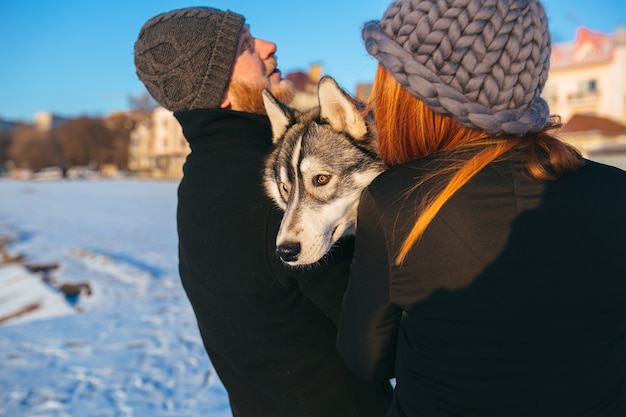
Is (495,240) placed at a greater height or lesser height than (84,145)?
greater

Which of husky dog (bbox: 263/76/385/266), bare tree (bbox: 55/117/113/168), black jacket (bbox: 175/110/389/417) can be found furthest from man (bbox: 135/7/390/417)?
bare tree (bbox: 55/117/113/168)

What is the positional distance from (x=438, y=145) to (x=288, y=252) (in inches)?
27.3

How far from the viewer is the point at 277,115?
7.59 feet

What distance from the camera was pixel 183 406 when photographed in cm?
477

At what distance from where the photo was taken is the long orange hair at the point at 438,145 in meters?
1.29

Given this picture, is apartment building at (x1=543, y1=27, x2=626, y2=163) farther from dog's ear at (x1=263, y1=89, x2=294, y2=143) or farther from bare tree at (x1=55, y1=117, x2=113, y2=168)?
bare tree at (x1=55, y1=117, x2=113, y2=168)

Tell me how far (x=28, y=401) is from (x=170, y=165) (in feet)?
198

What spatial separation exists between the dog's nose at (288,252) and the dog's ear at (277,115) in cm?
75

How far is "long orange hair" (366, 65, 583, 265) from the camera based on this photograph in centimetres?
129

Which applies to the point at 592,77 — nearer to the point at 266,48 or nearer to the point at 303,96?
the point at 303,96

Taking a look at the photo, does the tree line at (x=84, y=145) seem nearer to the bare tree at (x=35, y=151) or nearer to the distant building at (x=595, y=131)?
the bare tree at (x=35, y=151)

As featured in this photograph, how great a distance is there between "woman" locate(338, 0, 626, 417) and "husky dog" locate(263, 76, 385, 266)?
2.39 ft

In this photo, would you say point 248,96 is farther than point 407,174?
Yes

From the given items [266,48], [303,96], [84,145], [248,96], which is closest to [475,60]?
[248,96]
